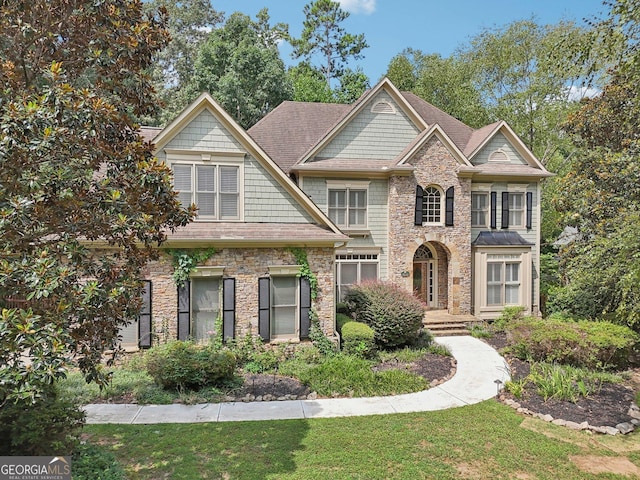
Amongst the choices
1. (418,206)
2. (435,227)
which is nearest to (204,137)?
(418,206)

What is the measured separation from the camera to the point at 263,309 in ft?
36.6

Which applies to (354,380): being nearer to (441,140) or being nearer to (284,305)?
(284,305)

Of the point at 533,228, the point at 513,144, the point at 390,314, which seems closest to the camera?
the point at 390,314

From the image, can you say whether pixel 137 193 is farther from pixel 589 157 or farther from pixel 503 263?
pixel 589 157

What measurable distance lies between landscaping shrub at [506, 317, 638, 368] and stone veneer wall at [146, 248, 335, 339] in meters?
5.91

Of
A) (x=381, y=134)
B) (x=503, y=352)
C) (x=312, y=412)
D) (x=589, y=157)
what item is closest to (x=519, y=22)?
(x=589, y=157)

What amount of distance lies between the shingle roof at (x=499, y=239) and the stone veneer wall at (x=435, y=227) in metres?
0.87

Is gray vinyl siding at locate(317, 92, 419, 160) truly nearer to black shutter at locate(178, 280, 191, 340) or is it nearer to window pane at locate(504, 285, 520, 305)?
window pane at locate(504, 285, 520, 305)

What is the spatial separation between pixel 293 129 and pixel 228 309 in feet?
32.3

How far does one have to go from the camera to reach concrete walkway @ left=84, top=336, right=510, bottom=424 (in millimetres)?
7652

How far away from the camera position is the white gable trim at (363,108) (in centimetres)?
1518

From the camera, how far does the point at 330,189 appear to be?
1553cm

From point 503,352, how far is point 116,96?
12552 mm

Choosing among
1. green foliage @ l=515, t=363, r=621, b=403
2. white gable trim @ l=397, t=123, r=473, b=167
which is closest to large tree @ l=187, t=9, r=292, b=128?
white gable trim @ l=397, t=123, r=473, b=167
